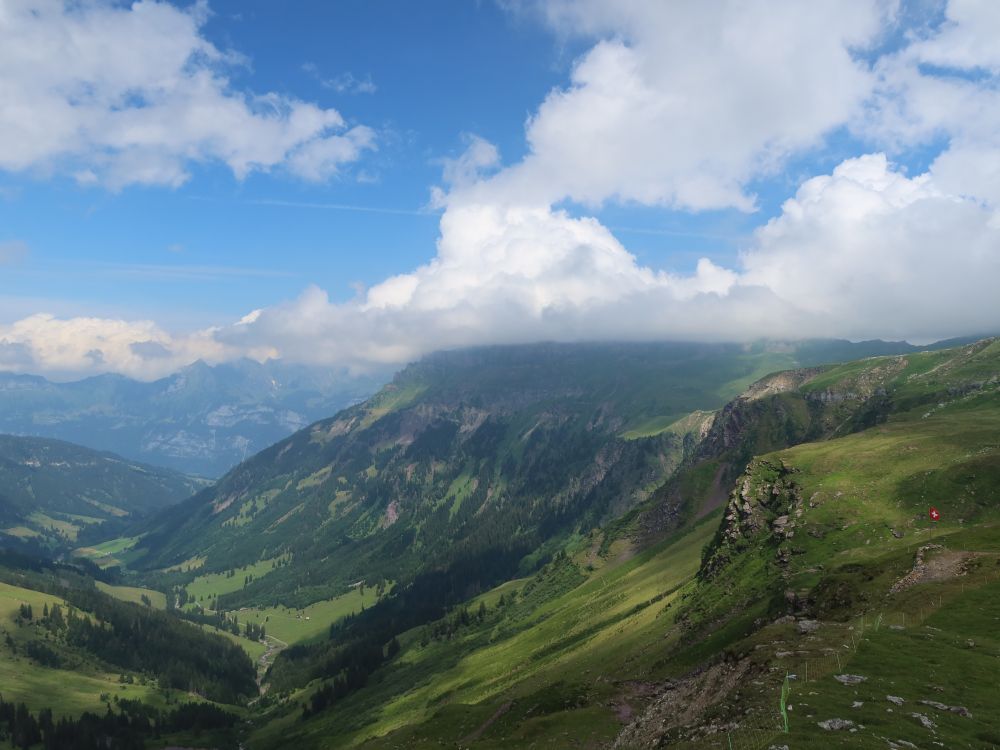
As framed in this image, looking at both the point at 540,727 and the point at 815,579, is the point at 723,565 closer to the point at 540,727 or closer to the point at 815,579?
the point at 815,579

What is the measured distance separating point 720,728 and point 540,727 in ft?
130

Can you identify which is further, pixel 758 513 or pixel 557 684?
pixel 758 513

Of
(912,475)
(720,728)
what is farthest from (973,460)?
(720,728)

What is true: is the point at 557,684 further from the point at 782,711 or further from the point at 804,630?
the point at 782,711

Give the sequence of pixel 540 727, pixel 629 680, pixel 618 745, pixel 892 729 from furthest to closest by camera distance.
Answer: pixel 629 680 < pixel 540 727 < pixel 618 745 < pixel 892 729

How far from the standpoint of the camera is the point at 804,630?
2493 inches

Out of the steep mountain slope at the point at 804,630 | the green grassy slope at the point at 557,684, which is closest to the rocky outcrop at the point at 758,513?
the steep mountain slope at the point at 804,630

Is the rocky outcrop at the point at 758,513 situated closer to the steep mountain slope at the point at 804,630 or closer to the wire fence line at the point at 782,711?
the steep mountain slope at the point at 804,630

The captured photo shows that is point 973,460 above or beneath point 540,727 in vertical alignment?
above

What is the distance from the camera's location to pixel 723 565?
446ft

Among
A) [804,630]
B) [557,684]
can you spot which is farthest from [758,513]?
[804,630]

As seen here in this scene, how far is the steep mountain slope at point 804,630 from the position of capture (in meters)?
44.0

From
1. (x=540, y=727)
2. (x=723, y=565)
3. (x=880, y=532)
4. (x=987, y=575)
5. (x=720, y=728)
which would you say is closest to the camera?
(x=720, y=728)

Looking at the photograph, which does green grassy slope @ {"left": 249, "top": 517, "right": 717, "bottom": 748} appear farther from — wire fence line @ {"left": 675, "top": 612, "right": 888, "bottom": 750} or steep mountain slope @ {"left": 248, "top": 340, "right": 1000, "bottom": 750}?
wire fence line @ {"left": 675, "top": 612, "right": 888, "bottom": 750}
